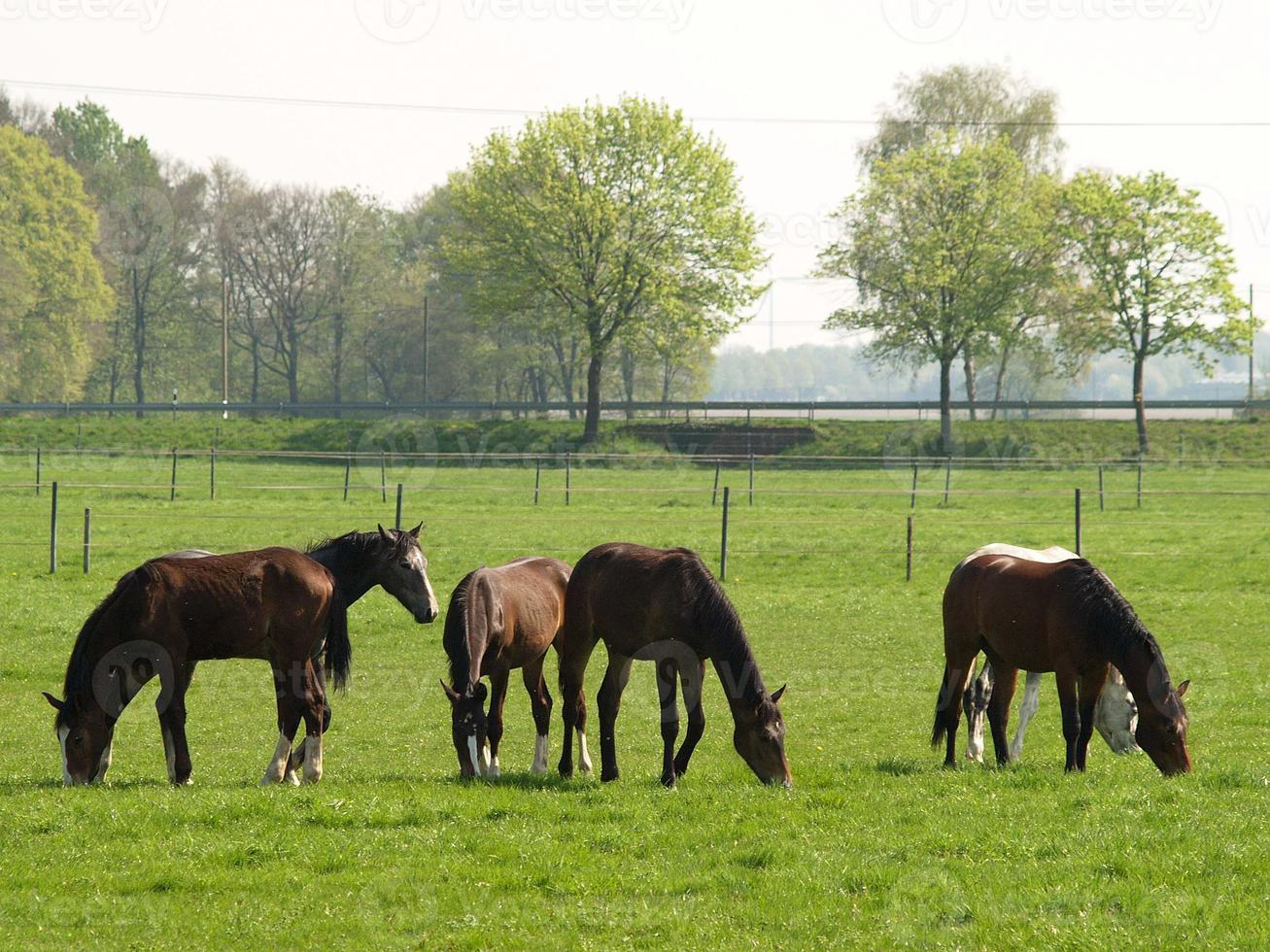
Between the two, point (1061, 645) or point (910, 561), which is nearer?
point (1061, 645)

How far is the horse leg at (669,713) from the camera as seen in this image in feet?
29.2

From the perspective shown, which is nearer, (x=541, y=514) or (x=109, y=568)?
(x=109, y=568)

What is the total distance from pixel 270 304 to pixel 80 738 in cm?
6196

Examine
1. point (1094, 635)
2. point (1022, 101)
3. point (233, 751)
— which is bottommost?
point (233, 751)

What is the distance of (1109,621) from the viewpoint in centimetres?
909

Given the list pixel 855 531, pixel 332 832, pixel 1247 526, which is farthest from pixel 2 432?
pixel 332 832

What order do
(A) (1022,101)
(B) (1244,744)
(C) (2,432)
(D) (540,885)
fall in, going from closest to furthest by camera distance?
(D) (540,885), (B) (1244,744), (C) (2,432), (A) (1022,101)

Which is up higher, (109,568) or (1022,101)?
(1022,101)

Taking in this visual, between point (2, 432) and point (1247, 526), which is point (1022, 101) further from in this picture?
point (2, 432)

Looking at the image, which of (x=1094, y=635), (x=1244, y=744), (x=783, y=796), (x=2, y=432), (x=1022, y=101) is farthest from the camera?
(x=1022, y=101)

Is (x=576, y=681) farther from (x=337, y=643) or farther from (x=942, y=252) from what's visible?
(x=942, y=252)

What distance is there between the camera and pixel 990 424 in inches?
1980

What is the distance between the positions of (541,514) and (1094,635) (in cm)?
1984

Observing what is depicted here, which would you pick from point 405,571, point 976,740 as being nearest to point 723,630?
point 976,740
